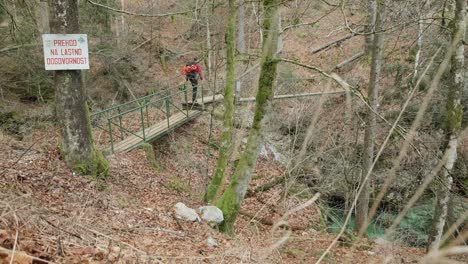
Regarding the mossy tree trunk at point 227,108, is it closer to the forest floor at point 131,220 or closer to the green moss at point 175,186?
the forest floor at point 131,220

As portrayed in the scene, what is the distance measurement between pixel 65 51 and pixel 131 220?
111 inches

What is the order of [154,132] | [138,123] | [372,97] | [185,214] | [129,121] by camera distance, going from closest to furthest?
[185,214] < [372,97] < [154,132] < [138,123] < [129,121]

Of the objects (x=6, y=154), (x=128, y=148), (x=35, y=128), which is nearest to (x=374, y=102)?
(x=128, y=148)

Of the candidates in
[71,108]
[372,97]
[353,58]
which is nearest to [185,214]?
[71,108]

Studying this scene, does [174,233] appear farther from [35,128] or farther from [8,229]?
[35,128]

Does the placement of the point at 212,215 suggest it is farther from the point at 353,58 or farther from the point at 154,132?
the point at 353,58

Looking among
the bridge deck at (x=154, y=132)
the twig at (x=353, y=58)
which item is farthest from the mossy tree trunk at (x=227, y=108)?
the twig at (x=353, y=58)

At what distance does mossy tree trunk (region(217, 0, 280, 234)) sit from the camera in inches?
243

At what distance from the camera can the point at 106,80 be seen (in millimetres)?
16453

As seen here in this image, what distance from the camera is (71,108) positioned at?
5.91 m

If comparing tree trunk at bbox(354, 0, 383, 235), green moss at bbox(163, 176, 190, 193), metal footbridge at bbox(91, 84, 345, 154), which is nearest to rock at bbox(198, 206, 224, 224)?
green moss at bbox(163, 176, 190, 193)

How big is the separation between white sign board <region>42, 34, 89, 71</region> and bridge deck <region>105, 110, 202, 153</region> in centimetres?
352

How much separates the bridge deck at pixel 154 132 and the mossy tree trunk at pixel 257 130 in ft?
12.5

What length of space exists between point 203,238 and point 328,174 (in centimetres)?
692
